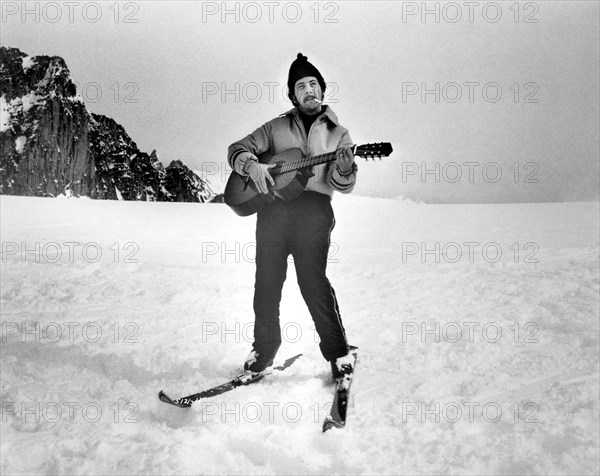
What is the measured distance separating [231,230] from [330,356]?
17.4 ft

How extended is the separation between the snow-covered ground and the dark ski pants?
1.39 feet

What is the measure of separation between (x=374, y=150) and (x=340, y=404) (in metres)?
1.39

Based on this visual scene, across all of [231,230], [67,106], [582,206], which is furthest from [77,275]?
[582,206]

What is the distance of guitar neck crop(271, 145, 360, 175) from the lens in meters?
2.45

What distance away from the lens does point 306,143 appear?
2.67m

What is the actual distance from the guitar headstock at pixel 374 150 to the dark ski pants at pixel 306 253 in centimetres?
38

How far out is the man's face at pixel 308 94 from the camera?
267 cm

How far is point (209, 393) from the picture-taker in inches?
101

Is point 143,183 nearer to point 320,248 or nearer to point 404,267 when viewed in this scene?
point 404,267
